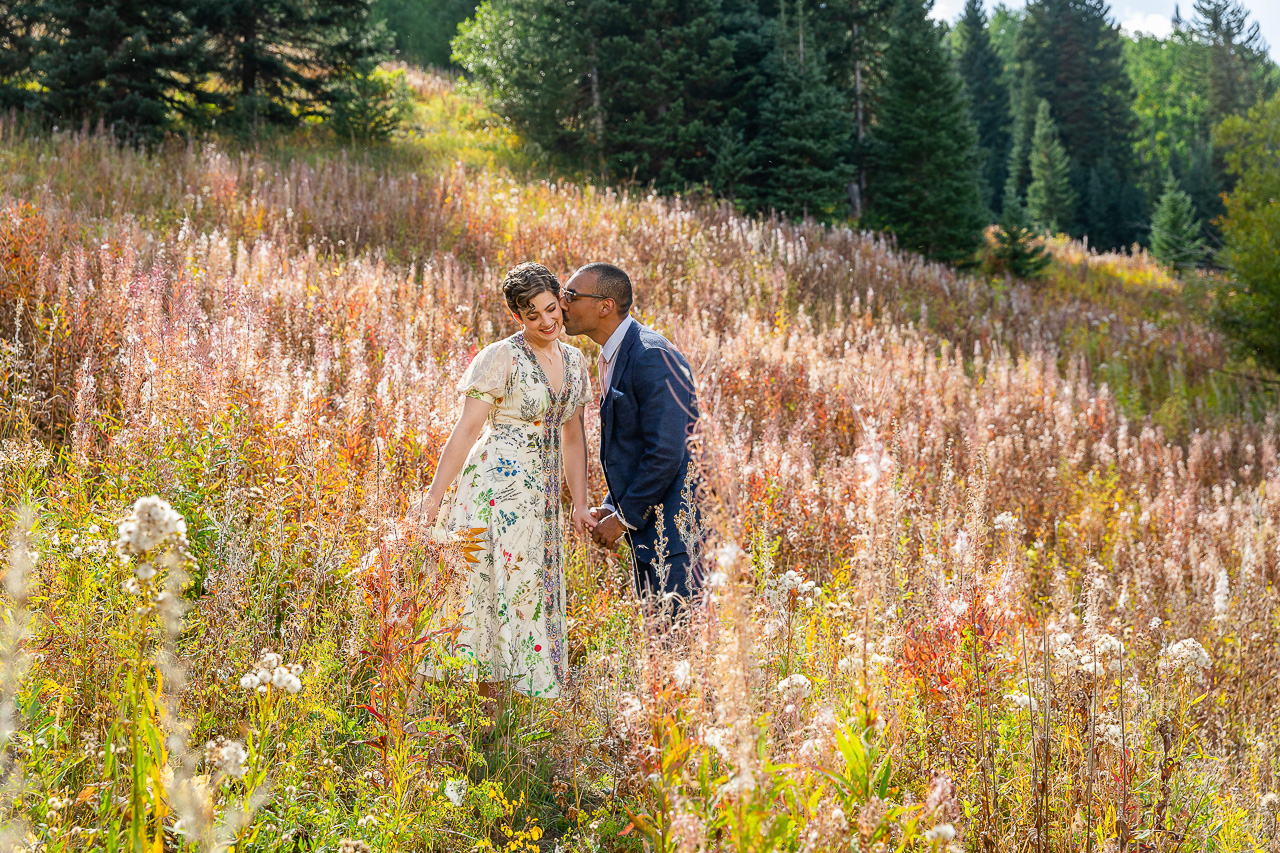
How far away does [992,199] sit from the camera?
45.6 meters

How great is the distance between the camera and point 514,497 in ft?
10.1

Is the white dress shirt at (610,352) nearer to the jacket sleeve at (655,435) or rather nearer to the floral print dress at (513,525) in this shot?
the jacket sleeve at (655,435)

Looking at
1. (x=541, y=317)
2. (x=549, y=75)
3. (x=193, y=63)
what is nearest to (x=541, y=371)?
(x=541, y=317)

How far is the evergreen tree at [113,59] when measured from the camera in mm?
11984

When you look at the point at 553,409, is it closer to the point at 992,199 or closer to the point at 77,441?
the point at 77,441

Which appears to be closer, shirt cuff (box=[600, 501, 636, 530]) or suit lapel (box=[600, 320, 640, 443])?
shirt cuff (box=[600, 501, 636, 530])

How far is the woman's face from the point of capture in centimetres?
310

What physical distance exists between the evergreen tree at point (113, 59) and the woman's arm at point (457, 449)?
1220 centimetres

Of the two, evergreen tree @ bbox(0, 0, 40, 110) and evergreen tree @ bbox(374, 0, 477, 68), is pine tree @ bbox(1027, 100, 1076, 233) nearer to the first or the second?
evergreen tree @ bbox(374, 0, 477, 68)

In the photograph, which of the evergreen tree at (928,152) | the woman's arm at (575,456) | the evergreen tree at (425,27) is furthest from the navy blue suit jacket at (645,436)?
the evergreen tree at (425,27)

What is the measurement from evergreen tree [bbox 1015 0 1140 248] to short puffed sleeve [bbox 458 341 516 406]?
2094 inches

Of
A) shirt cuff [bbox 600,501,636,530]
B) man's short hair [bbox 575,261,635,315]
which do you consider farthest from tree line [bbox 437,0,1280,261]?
shirt cuff [bbox 600,501,636,530]

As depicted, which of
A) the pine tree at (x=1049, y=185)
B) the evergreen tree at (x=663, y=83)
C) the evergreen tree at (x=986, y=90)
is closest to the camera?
the evergreen tree at (x=663, y=83)

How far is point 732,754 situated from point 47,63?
15.1 metres
